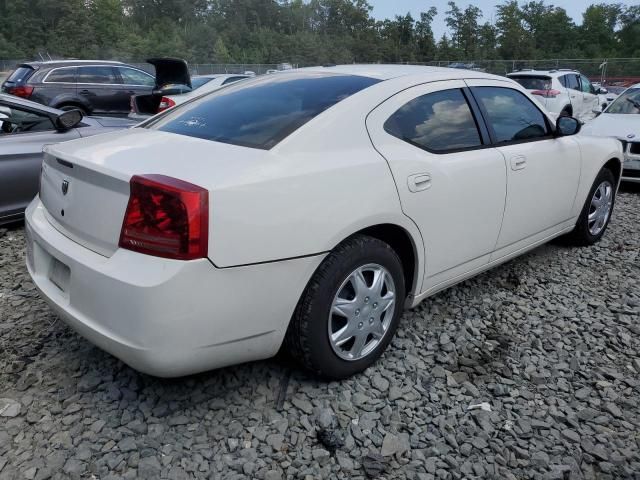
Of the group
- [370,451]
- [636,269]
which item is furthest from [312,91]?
[636,269]

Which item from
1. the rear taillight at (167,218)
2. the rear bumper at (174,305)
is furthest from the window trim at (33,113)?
the rear taillight at (167,218)

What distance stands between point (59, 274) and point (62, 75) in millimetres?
10519

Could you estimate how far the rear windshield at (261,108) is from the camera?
97.7 inches

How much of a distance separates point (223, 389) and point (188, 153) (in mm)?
1148

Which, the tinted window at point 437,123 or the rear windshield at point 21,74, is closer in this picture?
the tinted window at point 437,123

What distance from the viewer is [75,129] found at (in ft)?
16.9

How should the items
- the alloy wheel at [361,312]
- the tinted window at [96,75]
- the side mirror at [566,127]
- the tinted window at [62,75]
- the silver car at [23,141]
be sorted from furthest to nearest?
the tinted window at [96,75], the tinted window at [62,75], the silver car at [23,141], the side mirror at [566,127], the alloy wheel at [361,312]

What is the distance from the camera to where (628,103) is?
304 inches

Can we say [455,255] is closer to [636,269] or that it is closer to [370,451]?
[370,451]

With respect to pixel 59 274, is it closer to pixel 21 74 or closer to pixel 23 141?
pixel 23 141

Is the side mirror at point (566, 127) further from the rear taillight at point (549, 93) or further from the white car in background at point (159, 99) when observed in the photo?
the rear taillight at point (549, 93)

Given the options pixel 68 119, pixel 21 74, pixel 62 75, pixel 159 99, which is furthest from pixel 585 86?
pixel 21 74

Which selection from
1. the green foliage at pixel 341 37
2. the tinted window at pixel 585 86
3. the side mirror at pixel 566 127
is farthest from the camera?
the green foliage at pixel 341 37

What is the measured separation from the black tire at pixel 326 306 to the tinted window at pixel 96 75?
11.0 meters
